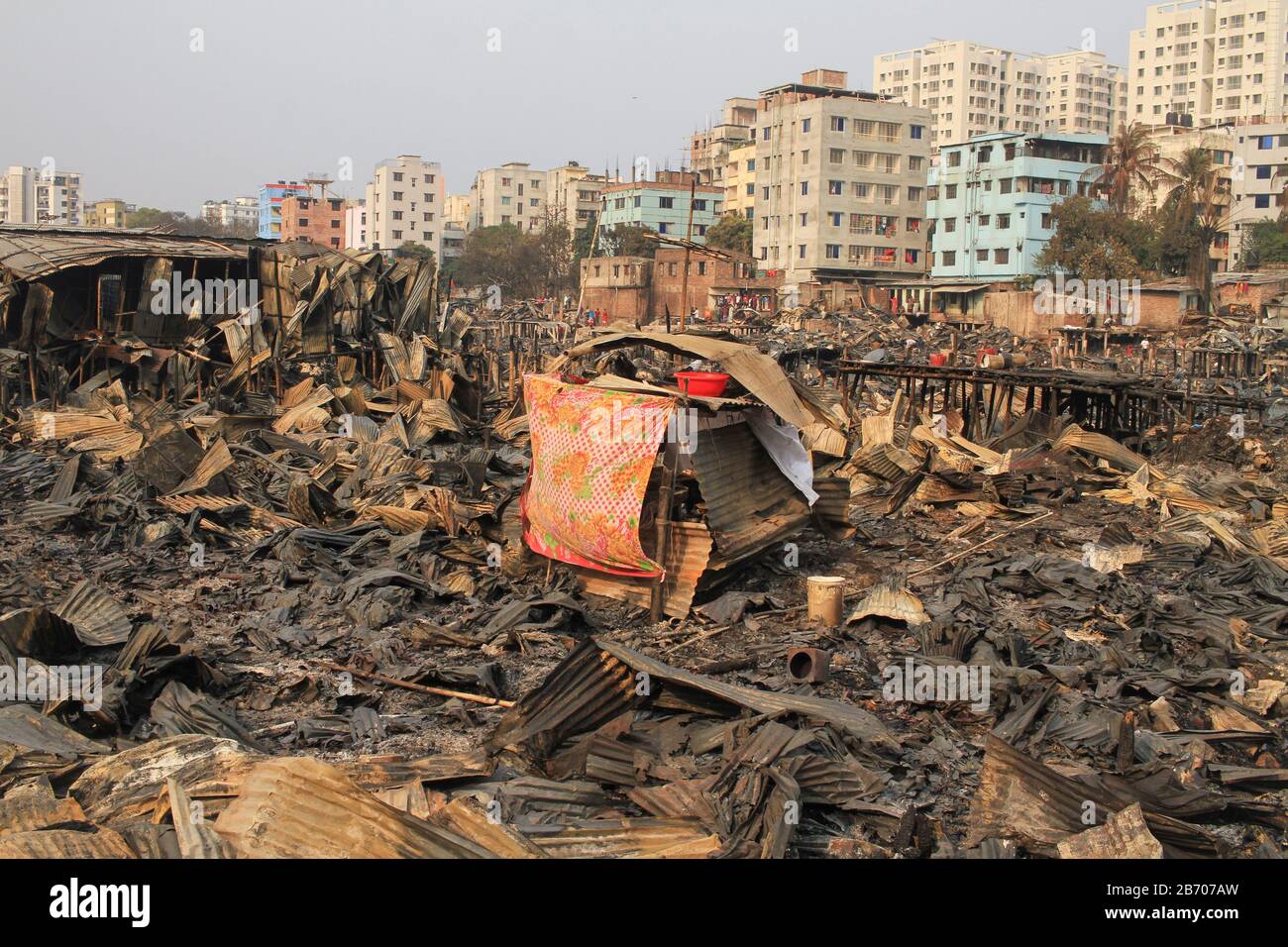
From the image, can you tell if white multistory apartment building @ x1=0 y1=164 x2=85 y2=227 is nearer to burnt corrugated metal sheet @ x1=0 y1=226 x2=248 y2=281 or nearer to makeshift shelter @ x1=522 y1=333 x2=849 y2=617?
burnt corrugated metal sheet @ x1=0 y1=226 x2=248 y2=281

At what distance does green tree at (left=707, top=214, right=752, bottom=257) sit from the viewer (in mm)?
64000

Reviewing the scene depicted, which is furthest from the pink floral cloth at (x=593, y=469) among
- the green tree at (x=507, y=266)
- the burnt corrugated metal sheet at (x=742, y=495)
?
the green tree at (x=507, y=266)

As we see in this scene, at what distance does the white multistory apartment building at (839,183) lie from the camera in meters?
58.0

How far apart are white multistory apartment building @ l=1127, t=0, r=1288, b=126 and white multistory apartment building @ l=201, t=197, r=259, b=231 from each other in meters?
91.9

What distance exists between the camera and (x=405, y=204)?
88562mm

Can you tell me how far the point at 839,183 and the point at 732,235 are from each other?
8179mm

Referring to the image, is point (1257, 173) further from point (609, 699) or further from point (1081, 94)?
point (609, 699)

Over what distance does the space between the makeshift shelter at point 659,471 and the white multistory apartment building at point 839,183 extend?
48151 mm

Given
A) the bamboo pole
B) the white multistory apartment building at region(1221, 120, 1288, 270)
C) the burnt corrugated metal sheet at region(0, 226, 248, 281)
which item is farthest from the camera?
the white multistory apartment building at region(1221, 120, 1288, 270)

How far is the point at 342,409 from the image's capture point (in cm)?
1909

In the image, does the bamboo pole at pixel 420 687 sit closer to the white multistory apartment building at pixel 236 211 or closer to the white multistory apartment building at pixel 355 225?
the white multistory apartment building at pixel 355 225

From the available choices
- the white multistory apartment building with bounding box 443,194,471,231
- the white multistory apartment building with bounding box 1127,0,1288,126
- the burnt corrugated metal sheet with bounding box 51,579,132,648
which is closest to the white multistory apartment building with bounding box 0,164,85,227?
the white multistory apartment building with bounding box 443,194,471,231

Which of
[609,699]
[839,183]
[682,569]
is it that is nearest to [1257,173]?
[839,183]
